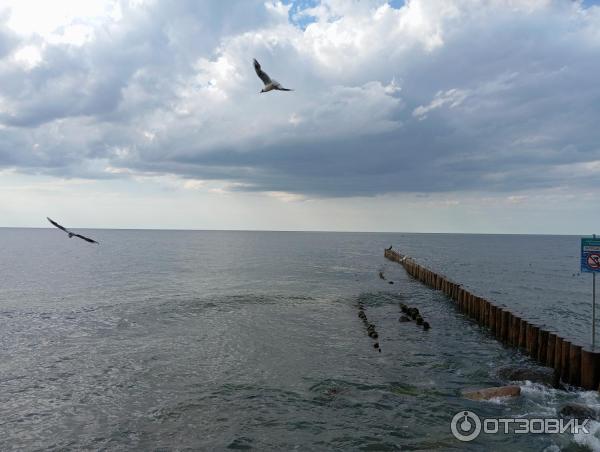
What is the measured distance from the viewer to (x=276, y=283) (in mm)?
44312

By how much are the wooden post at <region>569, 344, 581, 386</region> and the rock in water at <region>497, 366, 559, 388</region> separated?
0.47 meters

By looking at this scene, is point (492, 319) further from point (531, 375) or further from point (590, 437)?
point (590, 437)

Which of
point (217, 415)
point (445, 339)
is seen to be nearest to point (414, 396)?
point (217, 415)

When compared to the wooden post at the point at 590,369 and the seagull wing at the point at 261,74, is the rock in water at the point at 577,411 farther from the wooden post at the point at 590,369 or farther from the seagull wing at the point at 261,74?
the seagull wing at the point at 261,74

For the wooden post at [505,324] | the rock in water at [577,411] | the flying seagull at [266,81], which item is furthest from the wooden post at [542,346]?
the flying seagull at [266,81]

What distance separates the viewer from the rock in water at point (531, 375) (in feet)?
46.6

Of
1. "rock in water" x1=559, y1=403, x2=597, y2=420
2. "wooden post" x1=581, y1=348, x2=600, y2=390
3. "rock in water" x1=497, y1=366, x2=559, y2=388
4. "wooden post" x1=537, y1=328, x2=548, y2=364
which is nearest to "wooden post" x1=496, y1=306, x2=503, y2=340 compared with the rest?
"wooden post" x1=537, y1=328, x2=548, y2=364

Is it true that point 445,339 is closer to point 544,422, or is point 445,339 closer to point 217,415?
point 544,422

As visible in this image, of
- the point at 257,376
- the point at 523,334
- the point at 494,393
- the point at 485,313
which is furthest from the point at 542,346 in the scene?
the point at 257,376

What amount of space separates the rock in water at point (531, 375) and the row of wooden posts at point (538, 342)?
1.99ft

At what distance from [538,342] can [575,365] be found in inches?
122

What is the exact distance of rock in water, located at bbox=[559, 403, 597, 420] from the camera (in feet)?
37.9

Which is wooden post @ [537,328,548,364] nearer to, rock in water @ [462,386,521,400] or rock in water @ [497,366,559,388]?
rock in water @ [497,366,559,388]

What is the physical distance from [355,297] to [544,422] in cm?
2413
